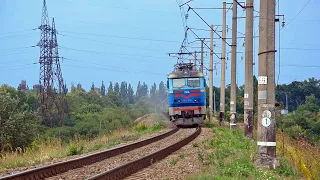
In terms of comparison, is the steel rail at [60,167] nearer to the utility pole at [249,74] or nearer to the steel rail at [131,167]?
A: the steel rail at [131,167]

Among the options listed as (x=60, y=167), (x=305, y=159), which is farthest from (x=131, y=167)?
(x=305, y=159)

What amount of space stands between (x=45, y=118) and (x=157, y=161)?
4361cm

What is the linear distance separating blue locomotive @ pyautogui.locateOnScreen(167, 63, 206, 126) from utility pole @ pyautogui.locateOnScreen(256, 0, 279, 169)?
1913 centimetres

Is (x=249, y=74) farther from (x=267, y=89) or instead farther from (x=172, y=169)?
(x=172, y=169)

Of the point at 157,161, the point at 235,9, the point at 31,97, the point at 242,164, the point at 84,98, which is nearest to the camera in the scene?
the point at 242,164

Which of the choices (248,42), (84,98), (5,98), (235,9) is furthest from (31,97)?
(248,42)

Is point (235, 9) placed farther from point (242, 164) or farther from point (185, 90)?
point (242, 164)

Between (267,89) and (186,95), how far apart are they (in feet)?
64.0

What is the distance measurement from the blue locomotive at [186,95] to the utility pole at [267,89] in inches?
753

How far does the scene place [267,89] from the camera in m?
11.6

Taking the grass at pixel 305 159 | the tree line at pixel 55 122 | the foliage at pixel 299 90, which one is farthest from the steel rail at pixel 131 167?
the foliage at pixel 299 90

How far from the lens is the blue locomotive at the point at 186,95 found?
3095cm

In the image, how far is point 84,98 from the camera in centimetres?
8600

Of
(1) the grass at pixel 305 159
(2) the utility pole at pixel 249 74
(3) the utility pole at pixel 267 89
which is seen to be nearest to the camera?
(1) the grass at pixel 305 159
